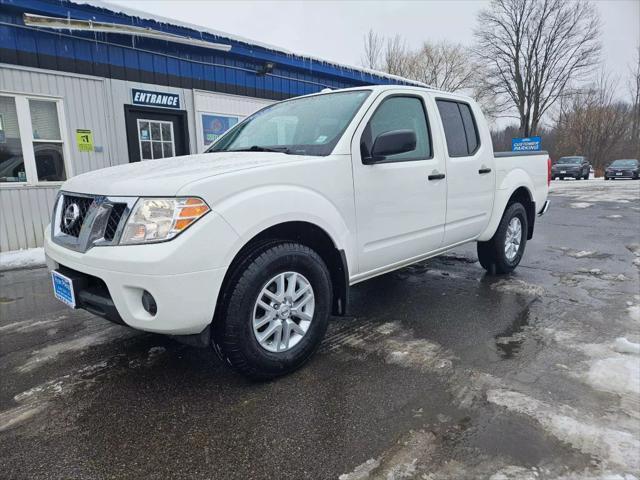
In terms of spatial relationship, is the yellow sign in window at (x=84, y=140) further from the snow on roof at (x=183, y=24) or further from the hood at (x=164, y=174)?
the hood at (x=164, y=174)

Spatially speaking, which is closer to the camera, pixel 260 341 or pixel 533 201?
pixel 260 341

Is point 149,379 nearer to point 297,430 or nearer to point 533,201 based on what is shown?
point 297,430

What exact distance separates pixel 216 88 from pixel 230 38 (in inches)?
42.9

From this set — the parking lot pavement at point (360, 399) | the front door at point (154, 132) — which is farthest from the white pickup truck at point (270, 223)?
the front door at point (154, 132)

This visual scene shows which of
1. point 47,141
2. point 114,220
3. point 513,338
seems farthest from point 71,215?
point 47,141

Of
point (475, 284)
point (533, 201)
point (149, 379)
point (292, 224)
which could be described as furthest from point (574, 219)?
point (149, 379)

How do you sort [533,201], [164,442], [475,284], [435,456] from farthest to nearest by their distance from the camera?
1. [533,201]
2. [475,284]
3. [164,442]
4. [435,456]

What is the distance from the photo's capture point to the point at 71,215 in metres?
2.74

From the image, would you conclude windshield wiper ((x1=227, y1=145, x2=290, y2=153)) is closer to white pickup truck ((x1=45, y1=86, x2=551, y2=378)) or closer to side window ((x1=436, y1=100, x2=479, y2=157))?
white pickup truck ((x1=45, y1=86, x2=551, y2=378))

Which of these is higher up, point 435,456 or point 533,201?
point 533,201

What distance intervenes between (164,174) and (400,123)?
1.98m

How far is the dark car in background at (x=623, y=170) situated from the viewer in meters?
29.6

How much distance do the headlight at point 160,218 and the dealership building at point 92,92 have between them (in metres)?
6.17

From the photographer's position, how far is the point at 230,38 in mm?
9336
